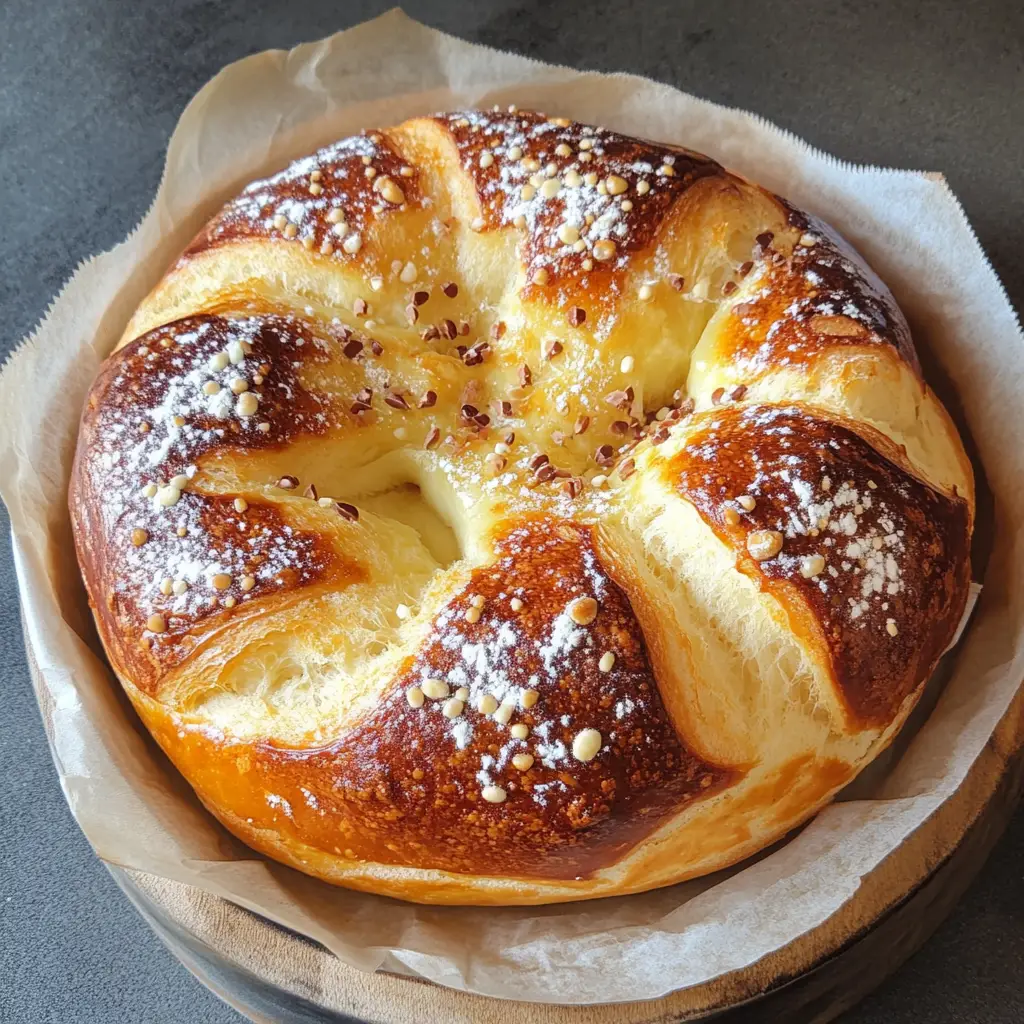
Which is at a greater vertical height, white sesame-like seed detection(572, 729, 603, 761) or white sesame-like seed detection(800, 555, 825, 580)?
white sesame-like seed detection(800, 555, 825, 580)

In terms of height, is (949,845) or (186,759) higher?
(186,759)

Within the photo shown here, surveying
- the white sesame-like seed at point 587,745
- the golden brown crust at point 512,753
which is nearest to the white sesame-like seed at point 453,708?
the golden brown crust at point 512,753

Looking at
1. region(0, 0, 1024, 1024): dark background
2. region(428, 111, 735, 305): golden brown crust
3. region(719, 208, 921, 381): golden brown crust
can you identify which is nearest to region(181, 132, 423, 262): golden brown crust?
region(428, 111, 735, 305): golden brown crust

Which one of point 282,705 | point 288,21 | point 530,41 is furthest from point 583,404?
point 288,21

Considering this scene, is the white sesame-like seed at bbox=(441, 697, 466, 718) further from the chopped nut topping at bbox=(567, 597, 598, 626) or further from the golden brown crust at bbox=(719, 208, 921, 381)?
the golden brown crust at bbox=(719, 208, 921, 381)

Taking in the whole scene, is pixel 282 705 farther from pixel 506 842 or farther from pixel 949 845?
pixel 949 845

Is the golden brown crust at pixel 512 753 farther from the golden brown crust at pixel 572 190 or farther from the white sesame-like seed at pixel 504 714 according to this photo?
the golden brown crust at pixel 572 190

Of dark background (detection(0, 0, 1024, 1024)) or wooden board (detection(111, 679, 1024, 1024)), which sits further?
dark background (detection(0, 0, 1024, 1024))

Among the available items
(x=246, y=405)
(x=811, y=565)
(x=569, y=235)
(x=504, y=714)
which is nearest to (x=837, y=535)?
(x=811, y=565)
